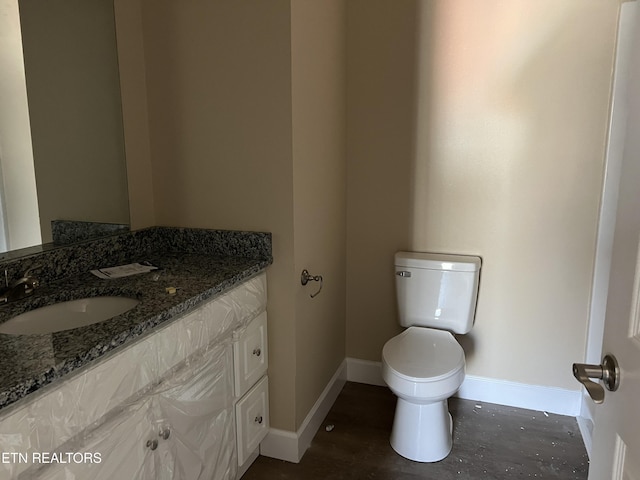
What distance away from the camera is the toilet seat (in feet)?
6.46

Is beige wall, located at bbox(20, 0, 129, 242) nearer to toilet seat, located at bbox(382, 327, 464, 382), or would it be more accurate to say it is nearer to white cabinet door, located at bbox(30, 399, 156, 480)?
white cabinet door, located at bbox(30, 399, 156, 480)

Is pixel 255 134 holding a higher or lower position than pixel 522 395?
higher

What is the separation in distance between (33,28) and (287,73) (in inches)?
33.6

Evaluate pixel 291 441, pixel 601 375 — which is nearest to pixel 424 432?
pixel 291 441

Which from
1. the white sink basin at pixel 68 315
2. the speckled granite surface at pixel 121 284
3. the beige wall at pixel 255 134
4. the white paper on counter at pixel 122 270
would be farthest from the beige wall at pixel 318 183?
the white sink basin at pixel 68 315

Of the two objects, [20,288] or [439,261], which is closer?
[20,288]

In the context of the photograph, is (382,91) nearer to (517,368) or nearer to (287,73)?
(287,73)

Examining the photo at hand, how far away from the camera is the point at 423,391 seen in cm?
195

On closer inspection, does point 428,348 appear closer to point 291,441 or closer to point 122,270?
point 291,441

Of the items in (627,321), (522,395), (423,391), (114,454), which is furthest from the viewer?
(522,395)

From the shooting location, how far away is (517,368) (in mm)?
2480

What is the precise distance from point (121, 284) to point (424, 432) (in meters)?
1.39

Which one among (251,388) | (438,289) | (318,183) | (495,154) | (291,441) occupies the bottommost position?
(291,441)

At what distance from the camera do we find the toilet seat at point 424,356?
1.97 meters
